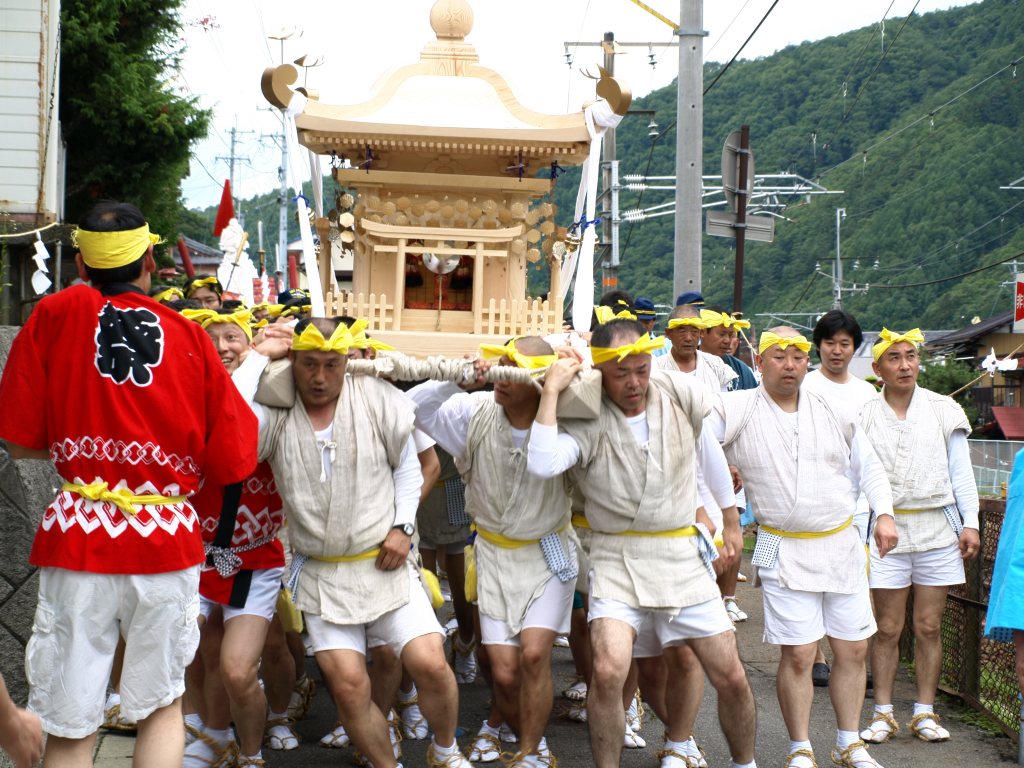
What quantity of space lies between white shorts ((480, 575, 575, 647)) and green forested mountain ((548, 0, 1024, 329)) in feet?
99.6

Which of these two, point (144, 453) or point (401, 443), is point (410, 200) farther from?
point (144, 453)

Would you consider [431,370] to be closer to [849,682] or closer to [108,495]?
[108,495]

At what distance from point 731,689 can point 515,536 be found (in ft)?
3.75

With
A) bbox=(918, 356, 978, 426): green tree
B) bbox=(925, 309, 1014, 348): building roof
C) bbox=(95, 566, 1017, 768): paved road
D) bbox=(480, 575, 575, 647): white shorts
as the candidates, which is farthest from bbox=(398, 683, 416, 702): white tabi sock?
bbox=(925, 309, 1014, 348): building roof

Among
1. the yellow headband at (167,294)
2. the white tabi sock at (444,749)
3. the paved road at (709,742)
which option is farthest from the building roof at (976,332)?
the white tabi sock at (444,749)

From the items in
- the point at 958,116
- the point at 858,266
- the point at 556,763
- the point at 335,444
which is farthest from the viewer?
the point at 858,266

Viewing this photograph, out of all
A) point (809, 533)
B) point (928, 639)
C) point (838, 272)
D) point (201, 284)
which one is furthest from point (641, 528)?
point (838, 272)

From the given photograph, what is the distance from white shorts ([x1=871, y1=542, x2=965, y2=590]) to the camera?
536 centimetres

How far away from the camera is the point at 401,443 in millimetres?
4281

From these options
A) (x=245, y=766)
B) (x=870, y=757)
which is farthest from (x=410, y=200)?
(x=870, y=757)

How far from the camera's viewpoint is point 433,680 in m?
4.05

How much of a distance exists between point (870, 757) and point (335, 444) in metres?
2.91

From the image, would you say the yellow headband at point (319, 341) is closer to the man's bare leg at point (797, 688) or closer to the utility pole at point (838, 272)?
the man's bare leg at point (797, 688)

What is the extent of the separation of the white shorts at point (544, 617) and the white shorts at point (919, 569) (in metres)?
1.98
